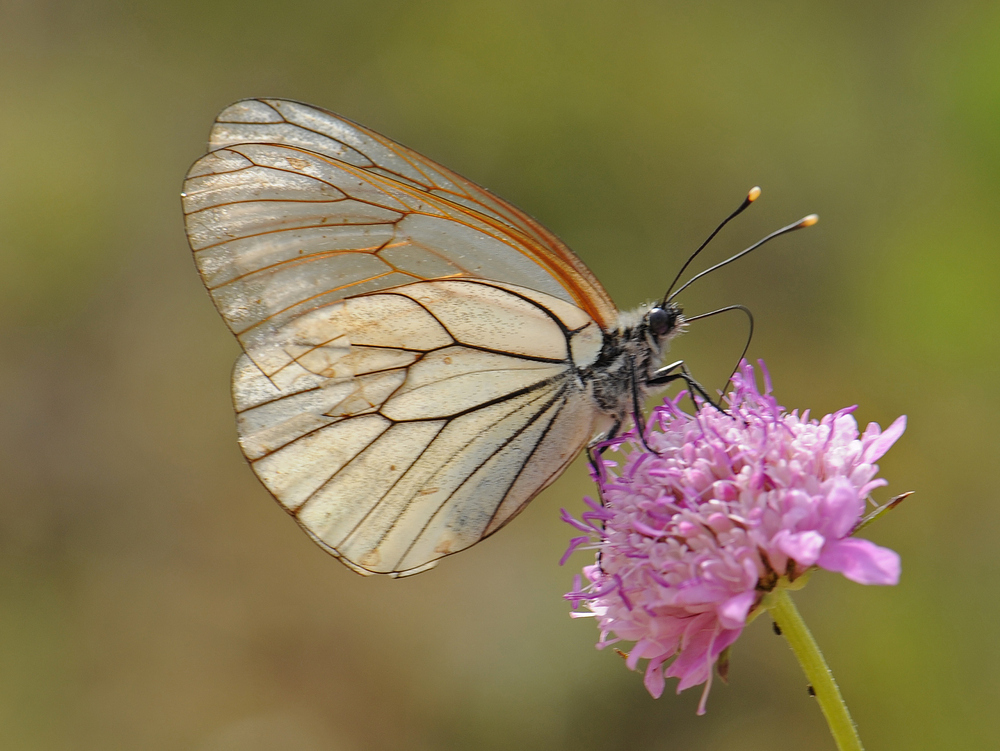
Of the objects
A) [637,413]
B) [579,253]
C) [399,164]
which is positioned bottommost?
[637,413]

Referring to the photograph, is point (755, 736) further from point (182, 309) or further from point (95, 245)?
point (95, 245)

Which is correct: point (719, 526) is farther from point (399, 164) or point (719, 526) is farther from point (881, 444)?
point (399, 164)

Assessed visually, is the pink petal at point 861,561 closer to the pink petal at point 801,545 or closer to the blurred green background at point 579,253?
the pink petal at point 801,545

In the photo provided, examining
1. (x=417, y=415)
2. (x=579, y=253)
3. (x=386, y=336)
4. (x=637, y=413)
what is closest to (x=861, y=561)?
(x=637, y=413)

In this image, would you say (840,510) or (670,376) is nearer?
(840,510)

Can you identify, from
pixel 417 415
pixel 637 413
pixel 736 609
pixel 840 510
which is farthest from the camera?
pixel 417 415

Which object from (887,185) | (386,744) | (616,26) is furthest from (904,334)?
(386,744)
